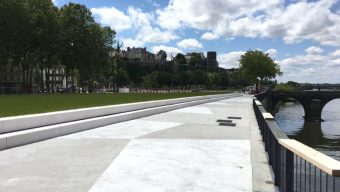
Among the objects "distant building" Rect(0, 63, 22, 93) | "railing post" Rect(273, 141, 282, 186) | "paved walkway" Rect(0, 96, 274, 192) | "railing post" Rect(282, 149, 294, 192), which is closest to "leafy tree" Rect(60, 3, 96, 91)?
"distant building" Rect(0, 63, 22, 93)

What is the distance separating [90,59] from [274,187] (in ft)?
221

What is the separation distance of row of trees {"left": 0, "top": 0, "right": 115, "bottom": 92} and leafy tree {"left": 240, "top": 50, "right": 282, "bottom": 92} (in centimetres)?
4113

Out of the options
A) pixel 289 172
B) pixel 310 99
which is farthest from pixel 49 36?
pixel 310 99

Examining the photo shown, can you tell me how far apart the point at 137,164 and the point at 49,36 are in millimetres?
56647

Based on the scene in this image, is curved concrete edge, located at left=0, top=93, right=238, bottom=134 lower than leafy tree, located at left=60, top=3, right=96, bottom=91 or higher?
lower

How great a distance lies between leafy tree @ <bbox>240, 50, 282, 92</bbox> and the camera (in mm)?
107562

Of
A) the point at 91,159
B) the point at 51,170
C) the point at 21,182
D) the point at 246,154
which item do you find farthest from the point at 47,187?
the point at 246,154

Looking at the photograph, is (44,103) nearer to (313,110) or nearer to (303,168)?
(303,168)

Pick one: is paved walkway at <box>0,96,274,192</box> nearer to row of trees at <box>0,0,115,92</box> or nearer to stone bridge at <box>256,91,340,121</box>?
row of trees at <box>0,0,115,92</box>

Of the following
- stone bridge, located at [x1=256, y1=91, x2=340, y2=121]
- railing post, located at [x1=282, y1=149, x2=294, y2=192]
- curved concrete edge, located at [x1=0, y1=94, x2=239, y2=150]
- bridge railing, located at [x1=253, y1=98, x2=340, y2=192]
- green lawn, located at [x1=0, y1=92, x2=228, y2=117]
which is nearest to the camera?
bridge railing, located at [x1=253, y1=98, x2=340, y2=192]

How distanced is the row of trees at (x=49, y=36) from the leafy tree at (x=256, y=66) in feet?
135

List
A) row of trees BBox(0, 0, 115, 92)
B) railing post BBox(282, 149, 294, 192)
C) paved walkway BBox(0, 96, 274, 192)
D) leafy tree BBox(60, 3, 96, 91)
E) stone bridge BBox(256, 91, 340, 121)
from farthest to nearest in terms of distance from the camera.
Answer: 1. stone bridge BBox(256, 91, 340, 121)
2. leafy tree BBox(60, 3, 96, 91)
3. row of trees BBox(0, 0, 115, 92)
4. paved walkway BBox(0, 96, 274, 192)
5. railing post BBox(282, 149, 294, 192)

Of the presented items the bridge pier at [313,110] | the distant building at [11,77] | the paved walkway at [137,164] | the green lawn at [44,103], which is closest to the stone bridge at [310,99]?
the bridge pier at [313,110]

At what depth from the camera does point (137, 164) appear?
857 centimetres
